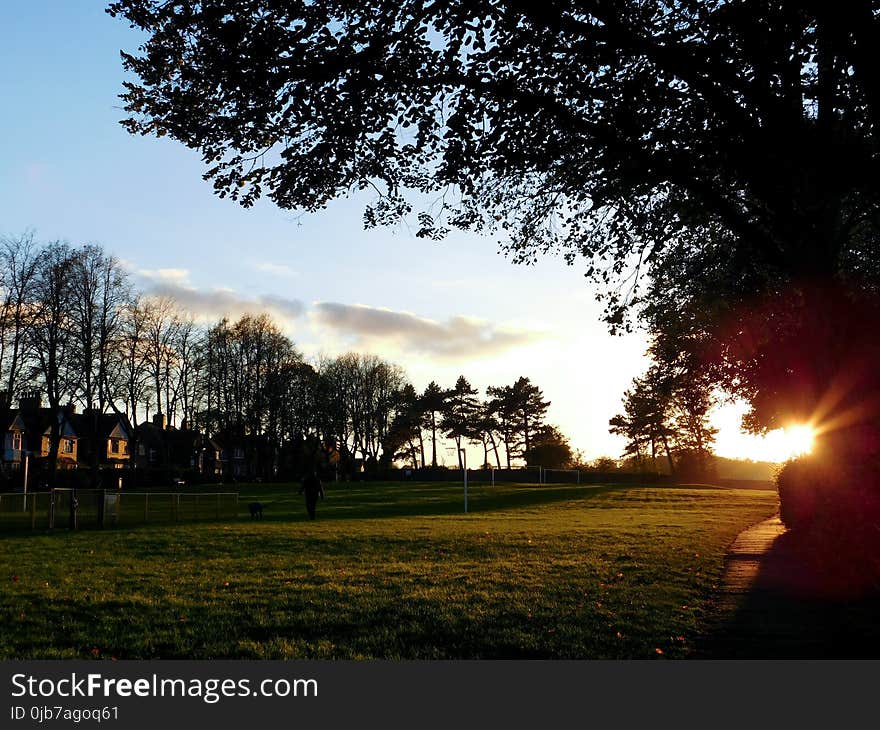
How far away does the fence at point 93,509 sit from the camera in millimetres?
21562

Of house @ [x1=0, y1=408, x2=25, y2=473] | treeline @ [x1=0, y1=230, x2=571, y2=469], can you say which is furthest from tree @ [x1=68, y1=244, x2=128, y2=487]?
house @ [x1=0, y1=408, x2=25, y2=473]

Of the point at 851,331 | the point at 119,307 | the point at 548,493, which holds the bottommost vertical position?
the point at 548,493

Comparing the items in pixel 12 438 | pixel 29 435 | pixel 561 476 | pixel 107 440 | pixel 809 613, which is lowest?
pixel 561 476

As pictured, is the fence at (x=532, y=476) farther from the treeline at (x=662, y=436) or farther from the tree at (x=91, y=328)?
the tree at (x=91, y=328)

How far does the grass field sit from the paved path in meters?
0.37

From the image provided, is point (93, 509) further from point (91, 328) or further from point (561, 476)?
point (561, 476)

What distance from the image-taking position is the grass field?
23.9 feet

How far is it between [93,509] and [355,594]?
16701mm

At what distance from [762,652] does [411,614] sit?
3881 mm

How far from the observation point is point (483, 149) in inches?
410

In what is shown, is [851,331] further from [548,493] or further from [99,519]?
[548,493]

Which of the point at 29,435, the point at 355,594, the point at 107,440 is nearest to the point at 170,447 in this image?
the point at 107,440

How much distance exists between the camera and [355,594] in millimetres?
10102

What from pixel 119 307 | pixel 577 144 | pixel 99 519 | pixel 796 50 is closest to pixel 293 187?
pixel 577 144
